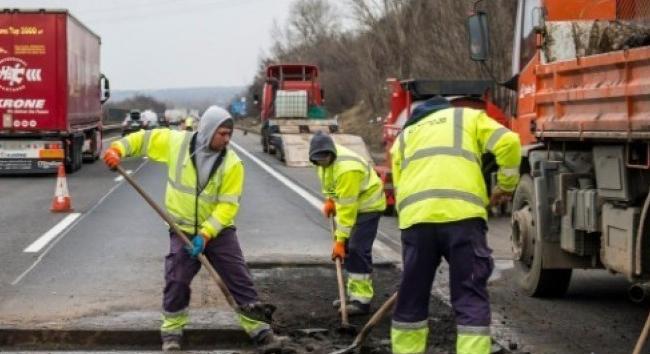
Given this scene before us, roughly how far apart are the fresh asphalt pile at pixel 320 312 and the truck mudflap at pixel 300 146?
1556 centimetres

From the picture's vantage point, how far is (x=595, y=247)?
7582 mm

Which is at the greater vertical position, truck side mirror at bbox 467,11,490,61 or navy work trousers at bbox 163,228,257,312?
truck side mirror at bbox 467,11,490,61

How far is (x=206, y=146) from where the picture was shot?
656cm

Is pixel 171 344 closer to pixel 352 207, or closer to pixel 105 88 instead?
pixel 352 207

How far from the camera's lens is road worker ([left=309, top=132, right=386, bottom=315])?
759 cm

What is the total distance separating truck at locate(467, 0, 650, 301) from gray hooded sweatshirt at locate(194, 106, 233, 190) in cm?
275

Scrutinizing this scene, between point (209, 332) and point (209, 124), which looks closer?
point (209, 124)

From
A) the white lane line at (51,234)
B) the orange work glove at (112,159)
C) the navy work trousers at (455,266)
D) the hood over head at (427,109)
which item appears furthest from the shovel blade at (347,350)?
the white lane line at (51,234)

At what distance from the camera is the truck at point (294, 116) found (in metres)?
27.2

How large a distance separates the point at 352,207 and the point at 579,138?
186cm

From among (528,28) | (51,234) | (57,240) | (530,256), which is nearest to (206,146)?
(530,256)

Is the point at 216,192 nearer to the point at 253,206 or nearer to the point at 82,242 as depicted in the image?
the point at 82,242

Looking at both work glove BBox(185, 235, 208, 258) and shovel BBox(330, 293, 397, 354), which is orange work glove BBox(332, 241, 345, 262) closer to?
shovel BBox(330, 293, 397, 354)

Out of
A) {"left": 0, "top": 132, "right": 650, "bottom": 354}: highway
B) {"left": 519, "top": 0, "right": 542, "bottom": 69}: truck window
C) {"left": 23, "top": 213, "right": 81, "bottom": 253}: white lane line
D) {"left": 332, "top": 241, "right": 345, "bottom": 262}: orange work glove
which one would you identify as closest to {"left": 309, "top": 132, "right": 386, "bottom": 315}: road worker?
{"left": 332, "top": 241, "right": 345, "bottom": 262}: orange work glove
